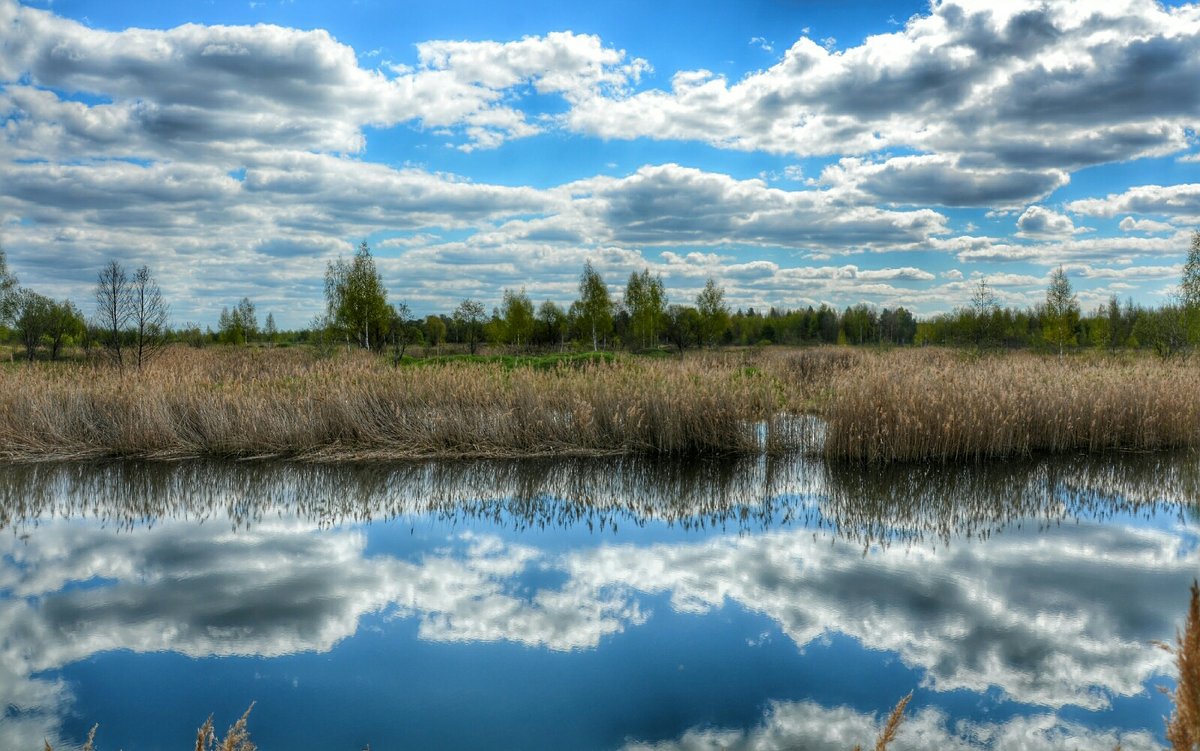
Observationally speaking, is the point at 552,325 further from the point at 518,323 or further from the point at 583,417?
the point at 583,417

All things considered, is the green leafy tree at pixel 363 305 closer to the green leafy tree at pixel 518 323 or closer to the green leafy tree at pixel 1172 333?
the green leafy tree at pixel 518 323

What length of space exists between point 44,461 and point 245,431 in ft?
9.31

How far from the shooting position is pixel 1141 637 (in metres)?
4.65

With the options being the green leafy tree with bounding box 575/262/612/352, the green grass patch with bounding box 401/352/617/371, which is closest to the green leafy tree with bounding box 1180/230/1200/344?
the green grass patch with bounding box 401/352/617/371

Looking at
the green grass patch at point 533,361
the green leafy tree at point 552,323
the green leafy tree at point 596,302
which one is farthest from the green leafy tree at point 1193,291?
the green leafy tree at point 552,323

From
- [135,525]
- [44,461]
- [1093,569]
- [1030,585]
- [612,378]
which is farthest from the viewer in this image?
[612,378]

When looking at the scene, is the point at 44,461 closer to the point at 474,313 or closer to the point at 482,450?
the point at 482,450

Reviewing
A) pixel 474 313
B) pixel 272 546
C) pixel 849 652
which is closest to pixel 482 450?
pixel 272 546

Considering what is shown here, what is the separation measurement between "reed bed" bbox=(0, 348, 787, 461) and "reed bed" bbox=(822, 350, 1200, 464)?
1231 mm

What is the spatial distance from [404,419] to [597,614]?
23.1 ft

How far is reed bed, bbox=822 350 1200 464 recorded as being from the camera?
10250mm

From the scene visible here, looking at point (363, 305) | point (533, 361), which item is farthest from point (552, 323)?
point (533, 361)

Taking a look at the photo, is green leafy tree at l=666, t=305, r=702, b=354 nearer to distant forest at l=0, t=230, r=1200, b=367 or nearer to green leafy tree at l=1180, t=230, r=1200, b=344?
distant forest at l=0, t=230, r=1200, b=367

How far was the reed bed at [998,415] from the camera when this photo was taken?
33.6 feet
